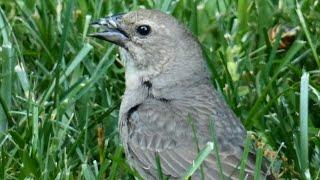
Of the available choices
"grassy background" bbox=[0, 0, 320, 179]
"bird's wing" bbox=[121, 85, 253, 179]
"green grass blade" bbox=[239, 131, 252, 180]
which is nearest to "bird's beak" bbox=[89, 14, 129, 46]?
"grassy background" bbox=[0, 0, 320, 179]

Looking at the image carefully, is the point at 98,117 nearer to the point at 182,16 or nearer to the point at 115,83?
the point at 115,83

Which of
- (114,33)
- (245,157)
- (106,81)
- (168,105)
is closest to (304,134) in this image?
(245,157)

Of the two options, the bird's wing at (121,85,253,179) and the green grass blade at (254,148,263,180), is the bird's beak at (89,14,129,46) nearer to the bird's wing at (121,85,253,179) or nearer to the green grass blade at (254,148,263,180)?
the bird's wing at (121,85,253,179)

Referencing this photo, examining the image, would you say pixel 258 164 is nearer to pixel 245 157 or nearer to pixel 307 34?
pixel 245 157

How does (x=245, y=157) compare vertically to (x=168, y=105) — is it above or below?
below

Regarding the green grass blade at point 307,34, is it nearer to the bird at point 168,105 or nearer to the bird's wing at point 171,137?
the bird at point 168,105

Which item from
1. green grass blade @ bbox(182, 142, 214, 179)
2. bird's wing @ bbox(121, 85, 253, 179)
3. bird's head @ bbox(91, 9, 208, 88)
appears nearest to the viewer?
green grass blade @ bbox(182, 142, 214, 179)

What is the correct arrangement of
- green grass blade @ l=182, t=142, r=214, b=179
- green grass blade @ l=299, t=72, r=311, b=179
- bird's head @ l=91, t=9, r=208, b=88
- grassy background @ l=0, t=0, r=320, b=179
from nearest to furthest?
1. green grass blade @ l=182, t=142, r=214, b=179
2. green grass blade @ l=299, t=72, r=311, b=179
3. grassy background @ l=0, t=0, r=320, b=179
4. bird's head @ l=91, t=9, r=208, b=88
